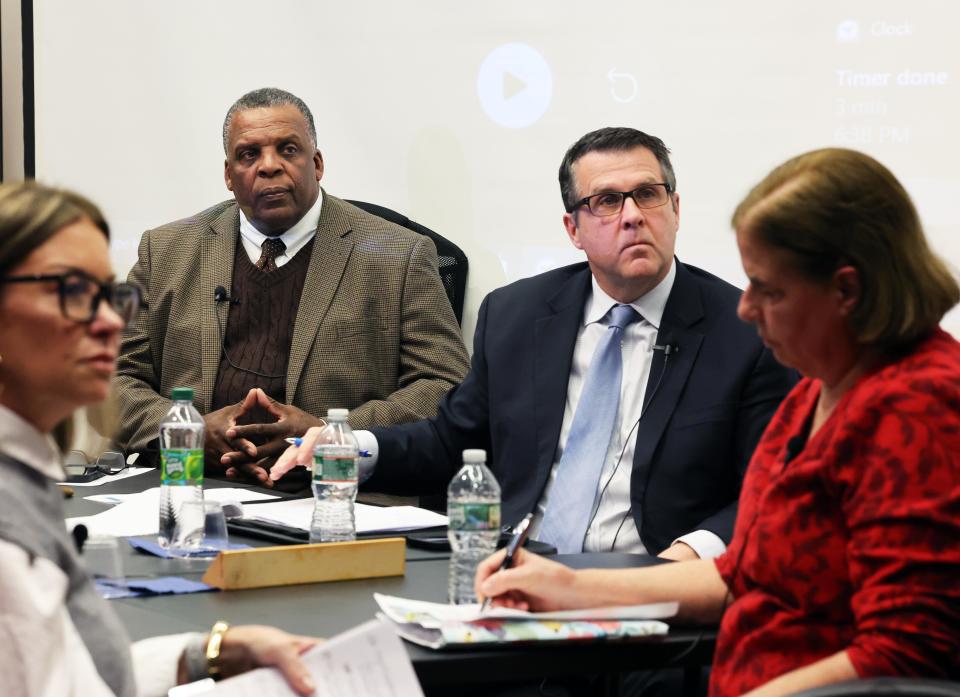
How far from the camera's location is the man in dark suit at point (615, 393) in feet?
8.38

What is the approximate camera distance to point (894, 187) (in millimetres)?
1549

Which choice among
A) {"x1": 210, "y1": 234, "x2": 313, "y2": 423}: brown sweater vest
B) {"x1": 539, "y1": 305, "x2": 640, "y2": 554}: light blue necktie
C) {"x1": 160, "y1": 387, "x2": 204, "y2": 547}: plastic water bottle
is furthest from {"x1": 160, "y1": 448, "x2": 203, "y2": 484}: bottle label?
{"x1": 210, "y1": 234, "x2": 313, "y2": 423}: brown sweater vest

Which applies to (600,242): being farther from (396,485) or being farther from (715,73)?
(715,73)

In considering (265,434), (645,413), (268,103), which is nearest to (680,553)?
(645,413)

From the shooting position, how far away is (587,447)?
2652 millimetres

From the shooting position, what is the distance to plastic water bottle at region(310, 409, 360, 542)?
2168mm

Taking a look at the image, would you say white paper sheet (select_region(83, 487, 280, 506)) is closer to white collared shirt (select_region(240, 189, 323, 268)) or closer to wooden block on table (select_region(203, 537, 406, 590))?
wooden block on table (select_region(203, 537, 406, 590))

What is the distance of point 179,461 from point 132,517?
18 centimetres

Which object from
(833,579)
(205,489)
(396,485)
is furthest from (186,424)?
(833,579)

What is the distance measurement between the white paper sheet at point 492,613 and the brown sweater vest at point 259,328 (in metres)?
1.99

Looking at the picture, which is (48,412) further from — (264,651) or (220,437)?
(220,437)

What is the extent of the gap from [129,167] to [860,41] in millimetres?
2760

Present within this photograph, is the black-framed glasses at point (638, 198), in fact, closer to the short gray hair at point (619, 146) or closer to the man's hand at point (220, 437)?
the short gray hair at point (619, 146)

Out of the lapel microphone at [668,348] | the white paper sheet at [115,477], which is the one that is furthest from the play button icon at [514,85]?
the white paper sheet at [115,477]
